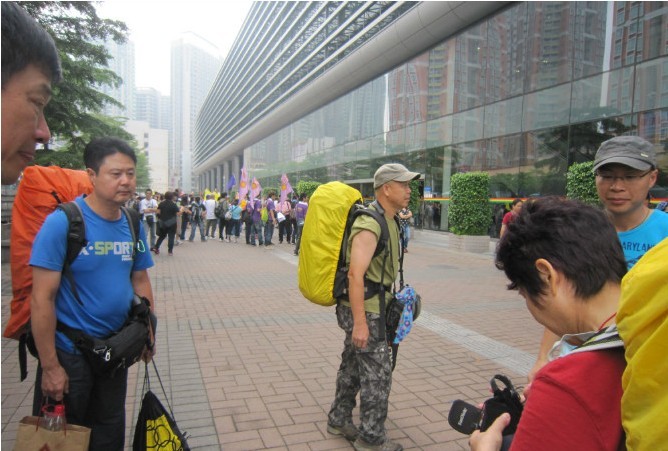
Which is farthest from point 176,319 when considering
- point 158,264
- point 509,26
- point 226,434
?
point 509,26

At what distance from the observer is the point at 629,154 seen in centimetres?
229

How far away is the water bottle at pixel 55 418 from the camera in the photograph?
6.05 ft

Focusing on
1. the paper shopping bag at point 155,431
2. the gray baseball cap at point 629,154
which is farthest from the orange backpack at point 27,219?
the gray baseball cap at point 629,154

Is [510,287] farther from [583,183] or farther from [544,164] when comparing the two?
[544,164]

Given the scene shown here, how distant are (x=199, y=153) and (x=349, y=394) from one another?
426ft

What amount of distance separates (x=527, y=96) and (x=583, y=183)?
22.5 feet

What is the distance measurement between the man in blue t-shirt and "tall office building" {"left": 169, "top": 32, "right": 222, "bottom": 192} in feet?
524

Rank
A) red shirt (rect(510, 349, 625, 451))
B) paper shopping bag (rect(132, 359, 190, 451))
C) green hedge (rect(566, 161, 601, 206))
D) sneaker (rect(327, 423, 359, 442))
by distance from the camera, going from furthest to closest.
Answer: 1. green hedge (rect(566, 161, 601, 206))
2. sneaker (rect(327, 423, 359, 442))
3. paper shopping bag (rect(132, 359, 190, 451))
4. red shirt (rect(510, 349, 625, 451))

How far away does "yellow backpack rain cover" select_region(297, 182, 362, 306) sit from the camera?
114 inches

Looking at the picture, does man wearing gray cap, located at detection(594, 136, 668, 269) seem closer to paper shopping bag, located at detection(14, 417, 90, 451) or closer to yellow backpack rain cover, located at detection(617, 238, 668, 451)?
yellow backpack rain cover, located at detection(617, 238, 668, 451)

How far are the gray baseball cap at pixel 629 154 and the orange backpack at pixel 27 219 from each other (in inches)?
115

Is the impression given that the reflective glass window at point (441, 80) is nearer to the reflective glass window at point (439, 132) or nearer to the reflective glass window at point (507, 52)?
the reflective glass window at point (439, 132)

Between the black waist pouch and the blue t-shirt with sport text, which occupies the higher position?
the blue t-shirt with sport text

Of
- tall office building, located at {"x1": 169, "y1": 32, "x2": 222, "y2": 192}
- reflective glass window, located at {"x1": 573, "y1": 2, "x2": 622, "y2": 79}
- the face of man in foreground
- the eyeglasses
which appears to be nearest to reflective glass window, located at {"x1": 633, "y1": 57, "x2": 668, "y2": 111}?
reflective glass window, located at {"x1": 573, "y1": 2, "x2": 622, "y2": 79}
